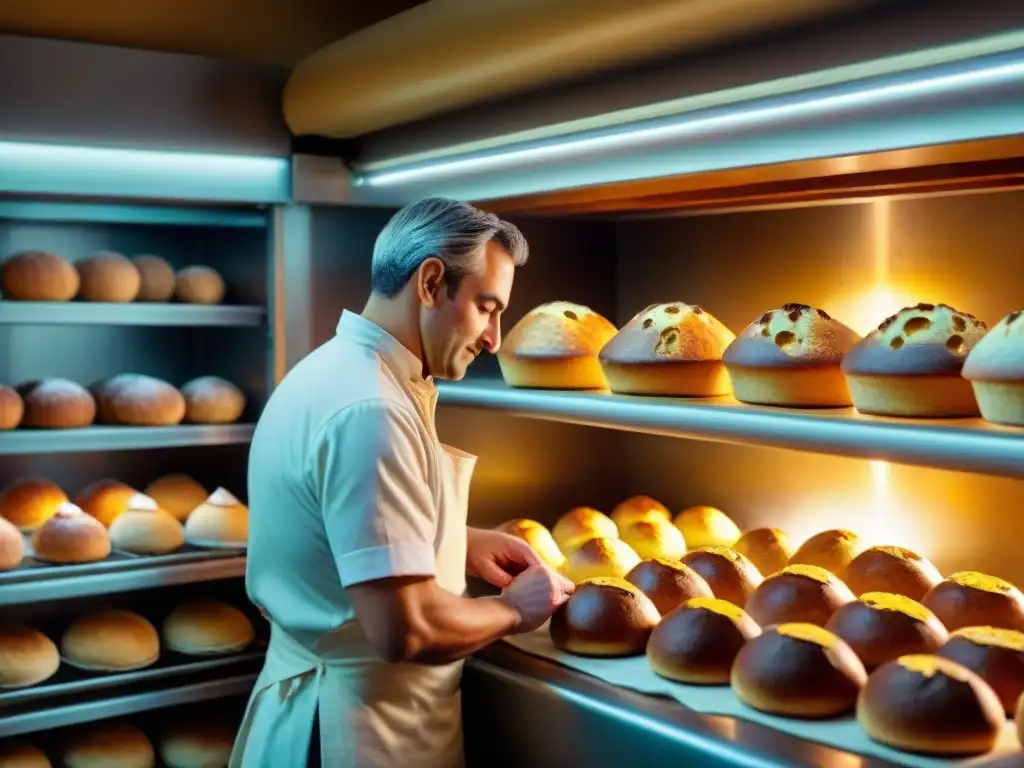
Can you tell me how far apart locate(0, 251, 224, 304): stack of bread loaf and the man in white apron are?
902 mm

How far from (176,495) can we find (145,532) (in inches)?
10.9

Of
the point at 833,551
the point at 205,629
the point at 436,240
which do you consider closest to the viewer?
the point at 436,240

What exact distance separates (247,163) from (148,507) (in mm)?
758

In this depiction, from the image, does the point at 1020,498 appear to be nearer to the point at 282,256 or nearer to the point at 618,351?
the point at 618,351

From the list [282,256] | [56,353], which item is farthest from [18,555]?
[282,256]

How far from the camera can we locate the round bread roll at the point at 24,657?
2.28 metres

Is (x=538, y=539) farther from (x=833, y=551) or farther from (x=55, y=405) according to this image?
(x=55, y=405)

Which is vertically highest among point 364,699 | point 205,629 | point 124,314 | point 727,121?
point 727,121

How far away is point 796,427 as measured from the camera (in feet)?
4.88

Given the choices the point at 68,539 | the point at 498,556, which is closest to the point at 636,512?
the point at 498,556

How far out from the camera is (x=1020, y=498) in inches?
71.5

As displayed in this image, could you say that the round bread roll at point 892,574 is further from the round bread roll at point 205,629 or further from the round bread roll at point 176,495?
the round bread roll at point 176,495

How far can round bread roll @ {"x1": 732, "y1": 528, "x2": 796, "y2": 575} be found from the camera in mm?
1971

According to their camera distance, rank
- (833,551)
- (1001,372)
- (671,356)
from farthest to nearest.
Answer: (833,551)
(671,356)
(1001,372)
